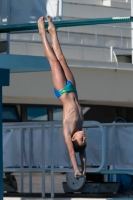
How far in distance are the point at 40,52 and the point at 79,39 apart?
58.8 inches

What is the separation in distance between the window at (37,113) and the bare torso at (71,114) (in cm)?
1028

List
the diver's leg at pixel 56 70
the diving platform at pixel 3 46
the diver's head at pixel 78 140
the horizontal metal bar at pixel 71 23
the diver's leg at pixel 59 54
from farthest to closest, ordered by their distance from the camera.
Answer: the diving platform at pixel 3 46 < the horizontal metal bar at pixel 71 23 < the diver's leg at pixel 59 54 < the diver's leg at pixel 56 70 < the diver's head at pixel 78 140

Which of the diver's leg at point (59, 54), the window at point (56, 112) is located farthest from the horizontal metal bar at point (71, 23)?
A: the window at point (56, 112)

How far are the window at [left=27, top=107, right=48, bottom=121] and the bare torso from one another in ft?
33.7

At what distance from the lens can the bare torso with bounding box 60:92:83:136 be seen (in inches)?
248

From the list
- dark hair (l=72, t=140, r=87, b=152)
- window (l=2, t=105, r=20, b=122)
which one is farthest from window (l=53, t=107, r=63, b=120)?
dark hair (l=72, t=140, r=87, b=152)

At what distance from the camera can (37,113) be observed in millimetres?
16891

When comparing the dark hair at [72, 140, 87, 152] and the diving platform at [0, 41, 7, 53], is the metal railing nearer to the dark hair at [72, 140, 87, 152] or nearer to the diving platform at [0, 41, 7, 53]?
the diving platform at [0, 41, 7, 53]

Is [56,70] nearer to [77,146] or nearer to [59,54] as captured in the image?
[59,54]

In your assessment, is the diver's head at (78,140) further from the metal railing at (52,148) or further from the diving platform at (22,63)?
the metal railing at (52,148)

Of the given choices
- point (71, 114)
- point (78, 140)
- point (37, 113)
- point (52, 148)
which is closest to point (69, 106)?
point (71, 114)

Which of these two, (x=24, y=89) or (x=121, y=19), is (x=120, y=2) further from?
(x=121, y=19)

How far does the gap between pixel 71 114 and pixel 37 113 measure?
10619 mm

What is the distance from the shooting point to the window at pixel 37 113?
16.8 meters
